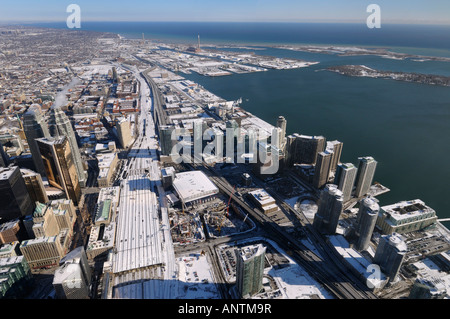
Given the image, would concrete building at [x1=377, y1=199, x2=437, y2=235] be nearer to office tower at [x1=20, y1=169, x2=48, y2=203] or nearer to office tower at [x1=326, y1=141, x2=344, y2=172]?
office tower at [x1=326, y1=141, x2=344, y2=172]

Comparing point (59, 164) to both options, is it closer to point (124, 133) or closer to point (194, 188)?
point (194, 188)

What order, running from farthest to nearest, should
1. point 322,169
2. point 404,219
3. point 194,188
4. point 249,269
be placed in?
1. point 322,169
2. point 194,188
3. point 404,219
4. point 249,269

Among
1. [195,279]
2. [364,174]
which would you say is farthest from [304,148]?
[195,279]

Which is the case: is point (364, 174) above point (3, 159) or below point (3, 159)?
below

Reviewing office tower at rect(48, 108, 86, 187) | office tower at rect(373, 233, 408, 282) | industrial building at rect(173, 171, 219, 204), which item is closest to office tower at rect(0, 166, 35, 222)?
office tower at rect(48, 108, 86, 187)

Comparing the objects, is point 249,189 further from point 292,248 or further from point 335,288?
point 335,288

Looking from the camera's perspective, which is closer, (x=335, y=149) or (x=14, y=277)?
(x=14, y=277)
